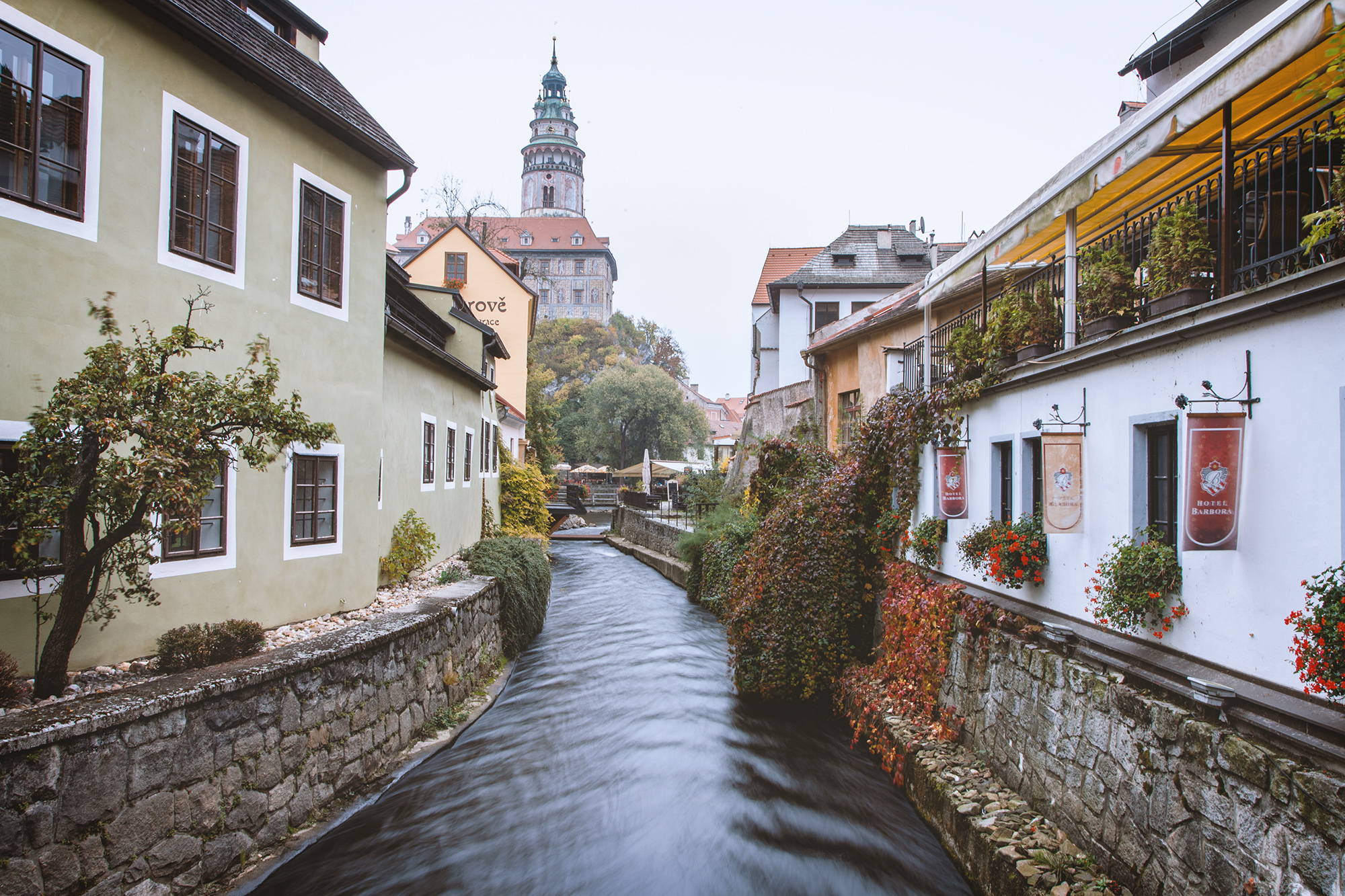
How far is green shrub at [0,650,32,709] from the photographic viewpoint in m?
4.80

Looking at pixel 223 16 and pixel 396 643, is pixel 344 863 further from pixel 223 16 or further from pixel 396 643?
pixel 223 16

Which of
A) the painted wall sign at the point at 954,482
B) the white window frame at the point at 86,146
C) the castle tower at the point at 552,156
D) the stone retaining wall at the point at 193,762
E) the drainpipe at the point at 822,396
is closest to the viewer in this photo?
the stone retaining wall at the point at 193,762

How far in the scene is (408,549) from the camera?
11.4m

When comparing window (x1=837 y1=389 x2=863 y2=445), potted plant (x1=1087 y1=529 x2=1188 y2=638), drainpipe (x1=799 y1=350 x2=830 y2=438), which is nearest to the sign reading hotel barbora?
potted plant (x1=1087 y1=529 x2=1188 y2=638)

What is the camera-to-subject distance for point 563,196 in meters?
113

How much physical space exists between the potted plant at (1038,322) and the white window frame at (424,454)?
29.5 ft

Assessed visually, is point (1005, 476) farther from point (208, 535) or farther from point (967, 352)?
point (208, 535)

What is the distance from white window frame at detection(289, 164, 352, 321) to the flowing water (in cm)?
392

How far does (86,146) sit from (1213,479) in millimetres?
7839

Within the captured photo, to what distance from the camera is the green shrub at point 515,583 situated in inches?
507

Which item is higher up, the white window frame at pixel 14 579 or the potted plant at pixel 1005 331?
the potted plant at pixel 1005 331

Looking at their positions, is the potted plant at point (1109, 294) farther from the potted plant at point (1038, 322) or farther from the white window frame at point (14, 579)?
the white window frame at point (14, 579)

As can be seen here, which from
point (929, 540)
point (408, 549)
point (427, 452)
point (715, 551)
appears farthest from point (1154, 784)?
point (715, 551)

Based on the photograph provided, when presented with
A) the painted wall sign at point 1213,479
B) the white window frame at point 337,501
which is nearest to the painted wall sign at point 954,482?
the painted wall sign at point 1213,479
